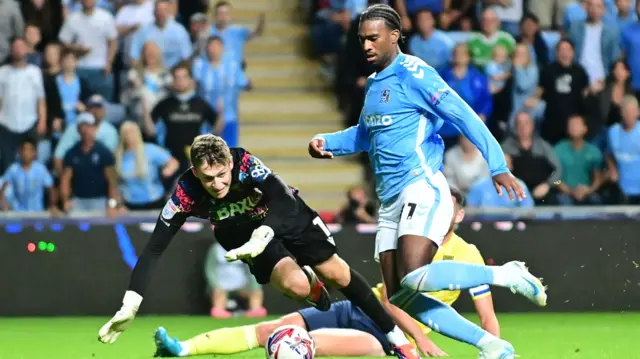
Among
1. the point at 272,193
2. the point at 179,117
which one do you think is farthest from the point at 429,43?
the point at 272,193

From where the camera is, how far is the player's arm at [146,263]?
705 cm

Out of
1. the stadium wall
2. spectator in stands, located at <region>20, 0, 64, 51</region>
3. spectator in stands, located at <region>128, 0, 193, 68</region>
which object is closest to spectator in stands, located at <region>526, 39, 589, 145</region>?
the stadium wall

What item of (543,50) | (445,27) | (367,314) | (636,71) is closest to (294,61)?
(445,27)

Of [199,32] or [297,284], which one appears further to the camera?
[199,32]

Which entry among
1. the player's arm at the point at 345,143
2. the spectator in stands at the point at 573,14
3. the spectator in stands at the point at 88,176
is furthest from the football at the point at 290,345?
the spectator in stands at the point at 573,14

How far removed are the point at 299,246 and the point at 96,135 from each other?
5065mm

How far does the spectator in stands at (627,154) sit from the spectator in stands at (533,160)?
568 millimetres

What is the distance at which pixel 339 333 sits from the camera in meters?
8.12

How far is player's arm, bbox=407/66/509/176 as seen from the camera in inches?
265

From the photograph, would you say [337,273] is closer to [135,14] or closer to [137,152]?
[137,152]

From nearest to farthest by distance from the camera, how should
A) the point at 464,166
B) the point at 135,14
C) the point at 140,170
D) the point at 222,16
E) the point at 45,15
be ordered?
the point at 464,166, the point at 140,170, the point at 222,16, the point at 135,14, the point at 45,15

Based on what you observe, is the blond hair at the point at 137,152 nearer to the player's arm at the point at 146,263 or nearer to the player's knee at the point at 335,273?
the player's knee at the point at 335,273

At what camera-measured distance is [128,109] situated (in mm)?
12938

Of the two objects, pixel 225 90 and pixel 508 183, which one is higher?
pixel 508 183
